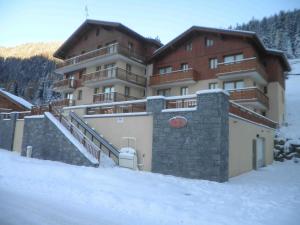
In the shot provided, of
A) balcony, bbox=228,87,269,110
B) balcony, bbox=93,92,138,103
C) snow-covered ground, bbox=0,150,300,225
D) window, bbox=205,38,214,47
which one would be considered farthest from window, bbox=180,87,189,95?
snow-covered ground, bbox=0,150,300,225

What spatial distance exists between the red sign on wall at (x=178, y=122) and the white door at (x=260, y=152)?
8.15 metres

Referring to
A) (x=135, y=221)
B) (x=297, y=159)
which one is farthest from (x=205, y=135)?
(x=297, y=159)

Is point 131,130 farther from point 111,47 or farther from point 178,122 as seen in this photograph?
point 111,47

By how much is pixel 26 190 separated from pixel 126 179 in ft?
13.7

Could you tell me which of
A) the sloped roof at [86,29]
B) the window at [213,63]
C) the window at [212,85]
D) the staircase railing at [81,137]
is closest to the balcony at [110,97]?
the sloped roof at [86,29]

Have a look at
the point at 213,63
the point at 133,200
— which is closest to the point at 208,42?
the point at 213,63

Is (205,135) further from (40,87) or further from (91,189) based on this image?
(40,87)

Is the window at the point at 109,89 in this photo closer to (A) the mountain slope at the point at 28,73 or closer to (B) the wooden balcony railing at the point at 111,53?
(B) the wooden balcony railing at the point at 111,53

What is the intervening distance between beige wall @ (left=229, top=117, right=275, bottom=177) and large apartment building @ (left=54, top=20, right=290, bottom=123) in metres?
7.43

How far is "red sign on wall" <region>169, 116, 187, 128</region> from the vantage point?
521 inches

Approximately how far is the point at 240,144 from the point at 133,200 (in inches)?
355

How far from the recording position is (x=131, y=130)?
52.0 feet

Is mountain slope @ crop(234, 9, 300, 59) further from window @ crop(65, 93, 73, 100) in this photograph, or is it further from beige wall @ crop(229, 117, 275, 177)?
beige wall @ crop(229, 117, 275, 177)

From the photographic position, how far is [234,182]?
12328mm
